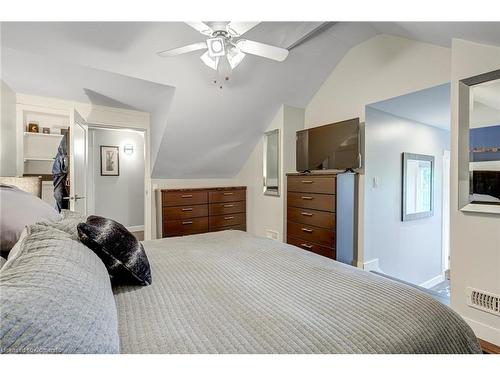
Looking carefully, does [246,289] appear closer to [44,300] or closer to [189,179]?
[44,300]

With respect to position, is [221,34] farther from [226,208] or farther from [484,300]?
[226,208]

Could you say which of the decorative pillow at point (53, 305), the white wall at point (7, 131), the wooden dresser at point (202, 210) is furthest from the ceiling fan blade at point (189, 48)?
the wooden dresser at point (202, 210)

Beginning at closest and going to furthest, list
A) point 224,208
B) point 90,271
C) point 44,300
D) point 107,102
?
point 44,300 → point 90,271 → point 107,102 → point 224,208

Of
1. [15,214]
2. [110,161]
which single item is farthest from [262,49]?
[110,161]

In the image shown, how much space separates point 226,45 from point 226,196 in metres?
2.59

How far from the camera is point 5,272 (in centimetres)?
64

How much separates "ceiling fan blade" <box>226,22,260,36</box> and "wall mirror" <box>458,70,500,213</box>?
1.66 m

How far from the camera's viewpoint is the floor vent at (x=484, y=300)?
181cm

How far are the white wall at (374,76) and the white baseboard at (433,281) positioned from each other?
4.78ft

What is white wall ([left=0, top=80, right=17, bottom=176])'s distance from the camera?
2393 mm

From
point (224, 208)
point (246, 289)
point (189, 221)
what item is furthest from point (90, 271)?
point (224, 208)

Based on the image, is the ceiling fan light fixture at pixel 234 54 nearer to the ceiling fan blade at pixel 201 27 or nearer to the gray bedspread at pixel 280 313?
the ceiling fan blade at pixel 201 27
